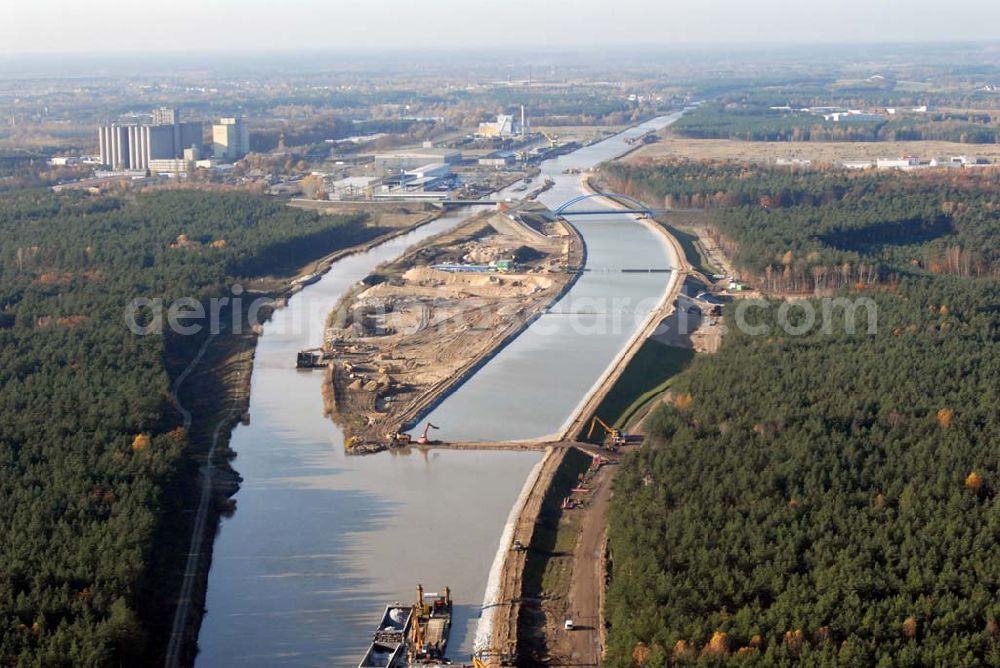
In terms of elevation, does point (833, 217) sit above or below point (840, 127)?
below

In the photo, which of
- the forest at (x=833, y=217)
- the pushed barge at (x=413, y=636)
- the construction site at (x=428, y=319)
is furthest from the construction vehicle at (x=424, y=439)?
the forest at (x=833, y=217)

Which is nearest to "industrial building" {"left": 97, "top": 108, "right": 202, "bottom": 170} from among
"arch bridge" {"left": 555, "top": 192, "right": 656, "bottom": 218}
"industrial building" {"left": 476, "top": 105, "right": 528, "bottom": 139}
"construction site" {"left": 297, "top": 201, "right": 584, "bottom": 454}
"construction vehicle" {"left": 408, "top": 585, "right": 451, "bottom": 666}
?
"arch bridge" {"left": 555, "top": 192, "right": 656, "bottom": 218}

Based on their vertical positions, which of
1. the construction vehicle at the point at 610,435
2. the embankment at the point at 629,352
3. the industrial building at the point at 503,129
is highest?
the industrial building at the point at 503,129

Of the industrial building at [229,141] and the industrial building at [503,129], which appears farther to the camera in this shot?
the industrial building at [503,129]

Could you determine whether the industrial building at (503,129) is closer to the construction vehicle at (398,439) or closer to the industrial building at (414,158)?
the industrial building at (414,158)

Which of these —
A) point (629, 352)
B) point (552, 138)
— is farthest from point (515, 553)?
point (552, 138)

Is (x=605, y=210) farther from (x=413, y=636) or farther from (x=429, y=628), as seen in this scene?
(x=413, y=636)
